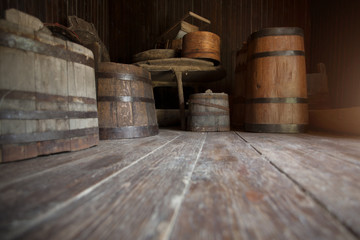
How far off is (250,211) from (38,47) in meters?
1.34

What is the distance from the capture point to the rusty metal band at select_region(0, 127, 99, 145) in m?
1.03

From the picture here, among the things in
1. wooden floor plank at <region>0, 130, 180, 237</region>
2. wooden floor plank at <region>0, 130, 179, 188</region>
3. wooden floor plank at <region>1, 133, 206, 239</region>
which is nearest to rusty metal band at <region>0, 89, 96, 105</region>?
wooden floor plank at <region>0, 130, 179, 188</region>

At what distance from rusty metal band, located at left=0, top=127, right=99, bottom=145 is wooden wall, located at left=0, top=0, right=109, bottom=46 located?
5.06ft

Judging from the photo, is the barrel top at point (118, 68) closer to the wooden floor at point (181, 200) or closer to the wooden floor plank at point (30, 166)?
the wooden floor plank at point (30, 166)

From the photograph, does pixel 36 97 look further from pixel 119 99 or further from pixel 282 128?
pixel 282 128

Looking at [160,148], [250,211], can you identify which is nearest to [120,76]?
[160,148]

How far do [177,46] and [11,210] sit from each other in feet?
12.2

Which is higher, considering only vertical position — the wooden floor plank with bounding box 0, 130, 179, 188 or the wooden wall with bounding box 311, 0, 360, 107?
the wooden wall with bounding box 311, 0, 360, 107

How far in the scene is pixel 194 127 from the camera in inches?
102

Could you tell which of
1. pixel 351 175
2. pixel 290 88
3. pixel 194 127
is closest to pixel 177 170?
pixel 351 175

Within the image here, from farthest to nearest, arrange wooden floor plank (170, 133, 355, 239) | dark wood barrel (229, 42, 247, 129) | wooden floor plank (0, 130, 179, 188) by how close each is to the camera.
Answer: dark wood barrel (229, 42, 247, 129), wooden floor plank (0, 130, 179, 188), wooden floor plank (170, 133, 355, 239)

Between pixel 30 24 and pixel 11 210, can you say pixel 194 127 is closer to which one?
pixel 30 24

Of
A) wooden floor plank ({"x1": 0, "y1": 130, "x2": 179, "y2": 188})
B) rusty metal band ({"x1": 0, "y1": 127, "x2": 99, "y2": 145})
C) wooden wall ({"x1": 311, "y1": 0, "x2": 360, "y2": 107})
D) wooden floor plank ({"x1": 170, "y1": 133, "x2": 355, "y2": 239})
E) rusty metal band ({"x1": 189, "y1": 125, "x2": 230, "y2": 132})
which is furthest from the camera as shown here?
wooden wall ({"x1": 311, "y1": 0, "x2": 360, "y2": 107})

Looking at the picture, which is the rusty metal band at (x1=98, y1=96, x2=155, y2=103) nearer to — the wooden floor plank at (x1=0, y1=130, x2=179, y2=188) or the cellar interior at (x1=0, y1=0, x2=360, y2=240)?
the cellar interior at (x1=0, y1=0, x2=360, y2=240)
